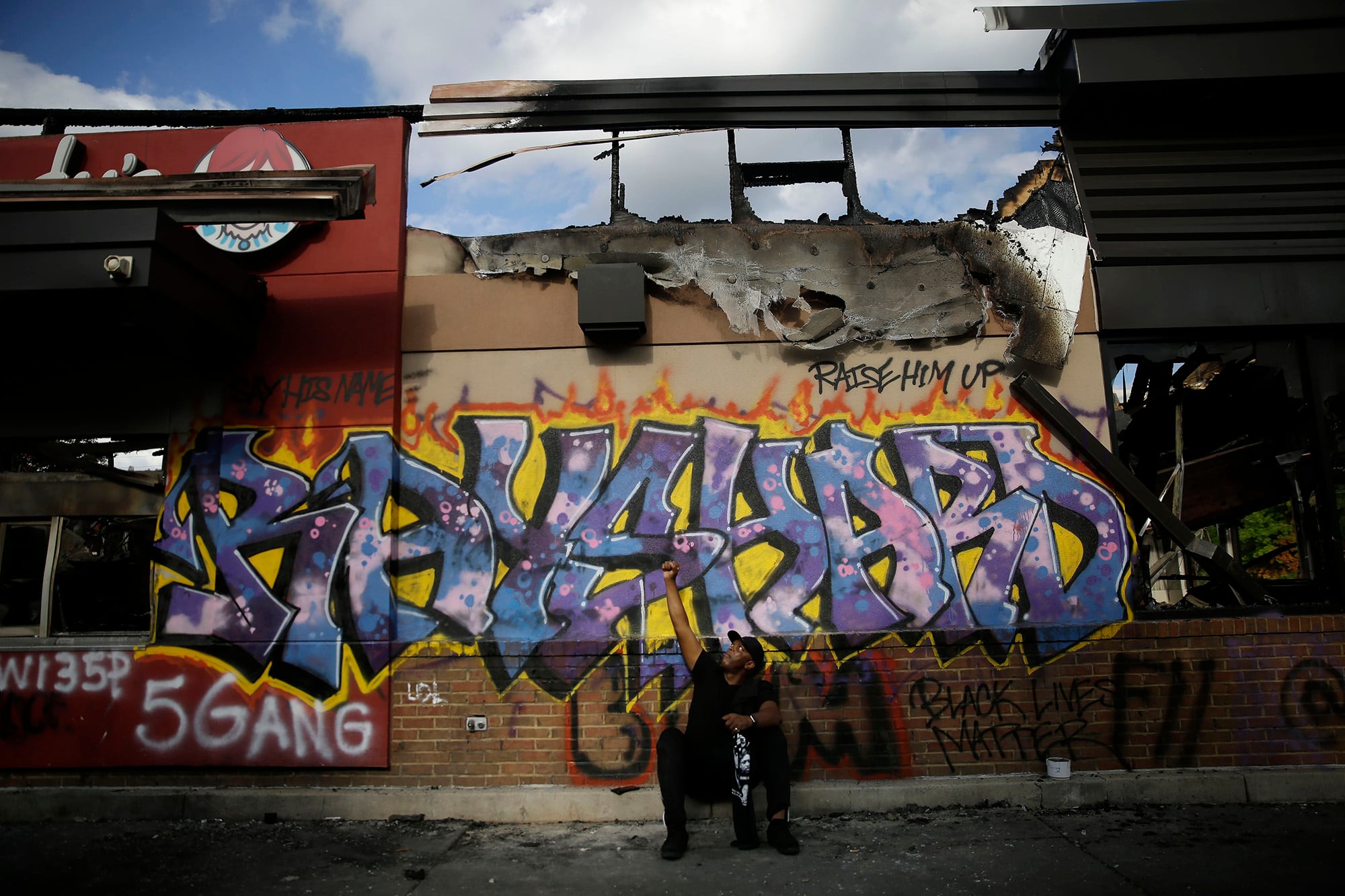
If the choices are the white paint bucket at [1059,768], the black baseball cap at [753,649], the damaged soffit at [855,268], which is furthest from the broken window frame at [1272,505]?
the black baseball cap at [753,649]

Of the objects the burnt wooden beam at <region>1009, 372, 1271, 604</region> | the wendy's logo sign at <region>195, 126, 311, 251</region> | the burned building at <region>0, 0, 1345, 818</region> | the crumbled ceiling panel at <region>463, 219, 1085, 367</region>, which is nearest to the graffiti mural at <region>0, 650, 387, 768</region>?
the burned building at <region>0, 0, 1345, 818</region>

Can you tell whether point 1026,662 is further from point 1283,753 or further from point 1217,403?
point 1217,403

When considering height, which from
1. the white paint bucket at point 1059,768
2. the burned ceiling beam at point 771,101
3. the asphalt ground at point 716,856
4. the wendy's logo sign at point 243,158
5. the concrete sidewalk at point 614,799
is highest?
the burned ceiling beam at point 771,101

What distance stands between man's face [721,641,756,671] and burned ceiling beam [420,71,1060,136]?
13.2ft

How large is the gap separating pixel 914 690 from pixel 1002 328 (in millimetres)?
2693

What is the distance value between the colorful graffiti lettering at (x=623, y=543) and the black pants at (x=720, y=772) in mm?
800

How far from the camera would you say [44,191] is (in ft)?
16.1

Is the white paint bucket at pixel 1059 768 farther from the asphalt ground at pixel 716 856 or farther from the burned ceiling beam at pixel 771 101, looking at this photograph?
the burned ceiling beam at pixel 771 101

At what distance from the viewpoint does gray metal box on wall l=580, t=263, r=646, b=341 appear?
5.62m

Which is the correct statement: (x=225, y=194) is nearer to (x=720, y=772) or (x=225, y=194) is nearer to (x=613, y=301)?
(x=613, y=301)

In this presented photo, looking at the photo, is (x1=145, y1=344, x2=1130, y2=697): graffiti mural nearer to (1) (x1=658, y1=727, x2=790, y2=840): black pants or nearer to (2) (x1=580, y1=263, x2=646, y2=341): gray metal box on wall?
(2) (x1=580, y1=263, x2=646, y2=341): gray metal box on wall

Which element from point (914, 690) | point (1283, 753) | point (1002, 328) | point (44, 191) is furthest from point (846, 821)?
point (44, 191)

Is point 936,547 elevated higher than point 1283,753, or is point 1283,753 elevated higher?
point 936,547

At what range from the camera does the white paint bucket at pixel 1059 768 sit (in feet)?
17.0
